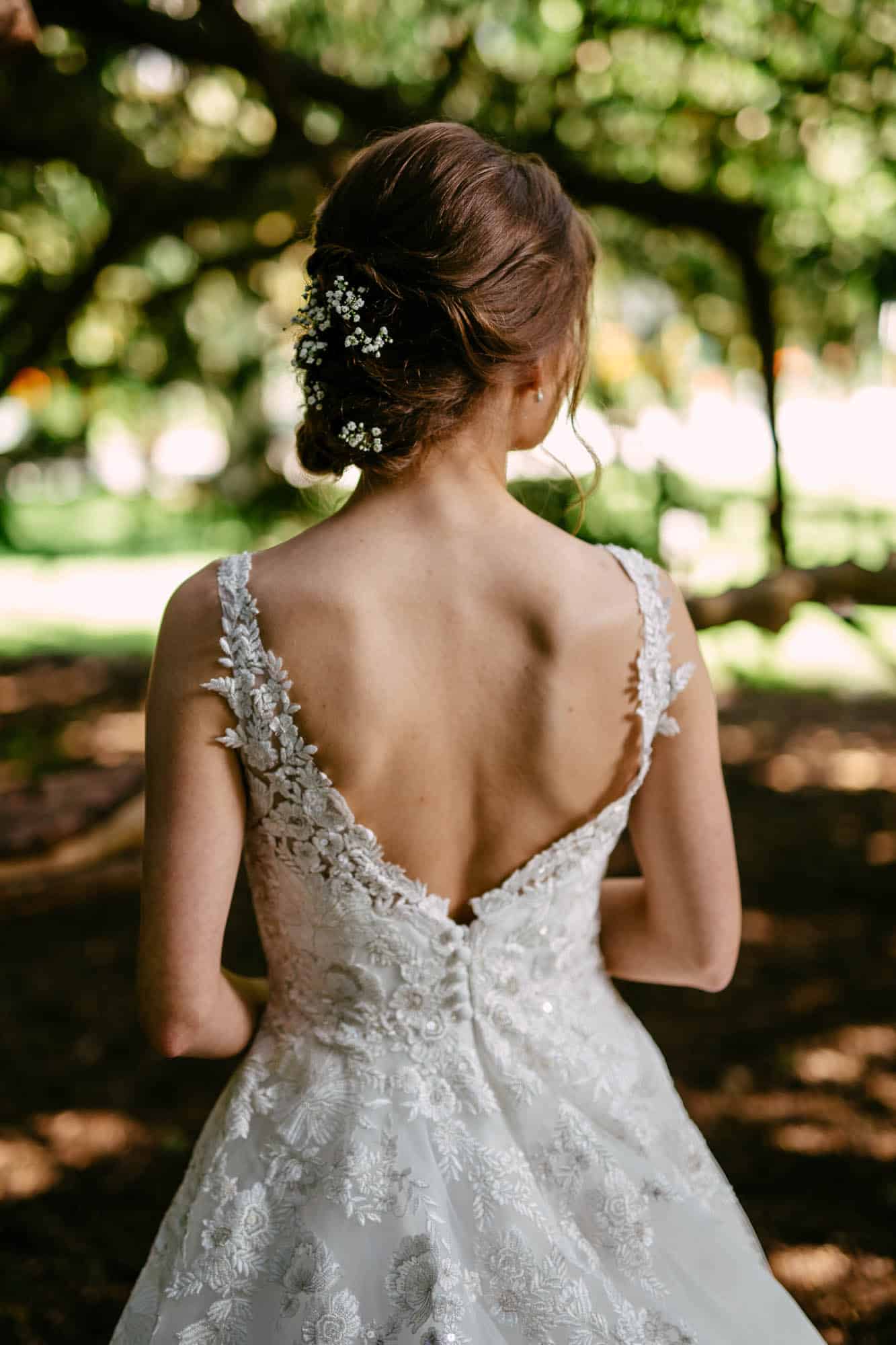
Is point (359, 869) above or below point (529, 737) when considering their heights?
below

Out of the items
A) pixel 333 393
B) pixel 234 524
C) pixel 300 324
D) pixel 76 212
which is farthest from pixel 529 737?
pixel 76 212

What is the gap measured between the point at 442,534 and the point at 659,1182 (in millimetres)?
869

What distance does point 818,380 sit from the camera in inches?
229

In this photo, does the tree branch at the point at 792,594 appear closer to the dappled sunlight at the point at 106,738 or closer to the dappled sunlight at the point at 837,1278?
the dappled sunlight at the point at 837,1278

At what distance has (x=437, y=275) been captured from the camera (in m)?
1.22

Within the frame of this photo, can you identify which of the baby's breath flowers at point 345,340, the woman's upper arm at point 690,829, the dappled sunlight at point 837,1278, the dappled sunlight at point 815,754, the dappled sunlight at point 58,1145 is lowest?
the dappled sunlight at point 815,754

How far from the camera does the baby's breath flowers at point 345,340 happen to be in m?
1.28

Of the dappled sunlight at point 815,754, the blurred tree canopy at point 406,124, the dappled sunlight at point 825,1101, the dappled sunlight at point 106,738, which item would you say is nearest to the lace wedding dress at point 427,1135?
the blurred tree canopy at point 406,124

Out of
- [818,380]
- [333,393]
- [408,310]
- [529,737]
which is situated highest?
[408,310]

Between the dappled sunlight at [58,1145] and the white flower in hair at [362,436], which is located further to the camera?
the dappled sunlight at [58,1145]

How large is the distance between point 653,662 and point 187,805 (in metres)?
0.59

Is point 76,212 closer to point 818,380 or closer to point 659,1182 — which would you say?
point 818,380

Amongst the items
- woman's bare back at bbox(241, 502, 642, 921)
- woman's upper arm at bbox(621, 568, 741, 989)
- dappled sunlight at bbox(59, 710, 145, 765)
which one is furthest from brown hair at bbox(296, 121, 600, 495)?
dappled sunlight at bbox(59, 710, 145, 765)

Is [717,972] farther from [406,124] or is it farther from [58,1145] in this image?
[58,1145]
